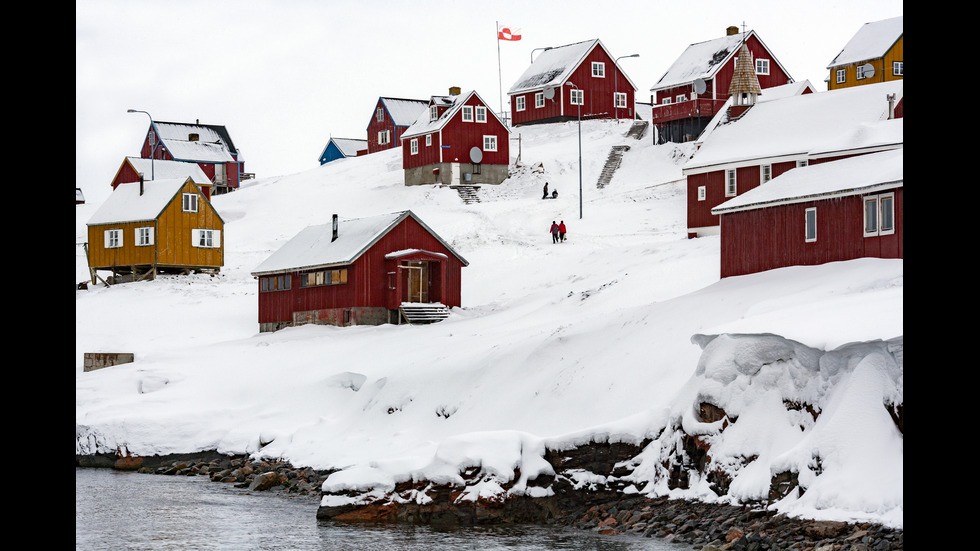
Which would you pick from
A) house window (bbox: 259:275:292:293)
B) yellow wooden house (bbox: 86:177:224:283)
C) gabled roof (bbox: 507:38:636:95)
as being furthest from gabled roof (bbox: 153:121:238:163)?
house window (bbox: 259:275:292:293)

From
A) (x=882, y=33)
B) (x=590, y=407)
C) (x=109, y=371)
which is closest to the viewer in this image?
(x=590, y=407)

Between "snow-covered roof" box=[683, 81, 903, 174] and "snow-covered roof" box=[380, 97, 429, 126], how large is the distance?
44482mm

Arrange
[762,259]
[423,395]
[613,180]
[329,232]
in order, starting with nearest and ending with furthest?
[423,395] → [762,259] → [329,232] → [613,180]

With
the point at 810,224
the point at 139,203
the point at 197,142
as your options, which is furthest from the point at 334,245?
the point at 197,142

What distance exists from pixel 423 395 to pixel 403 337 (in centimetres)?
855

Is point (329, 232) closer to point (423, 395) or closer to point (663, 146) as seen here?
point (423, 395)

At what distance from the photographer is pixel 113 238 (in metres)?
52.3

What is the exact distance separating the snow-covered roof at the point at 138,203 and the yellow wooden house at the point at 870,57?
46445 mm

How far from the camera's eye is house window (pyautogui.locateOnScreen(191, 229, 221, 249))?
172 feet

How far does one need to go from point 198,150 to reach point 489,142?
2687 cm

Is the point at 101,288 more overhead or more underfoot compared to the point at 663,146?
more underfoot

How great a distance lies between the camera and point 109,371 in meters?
33.5
